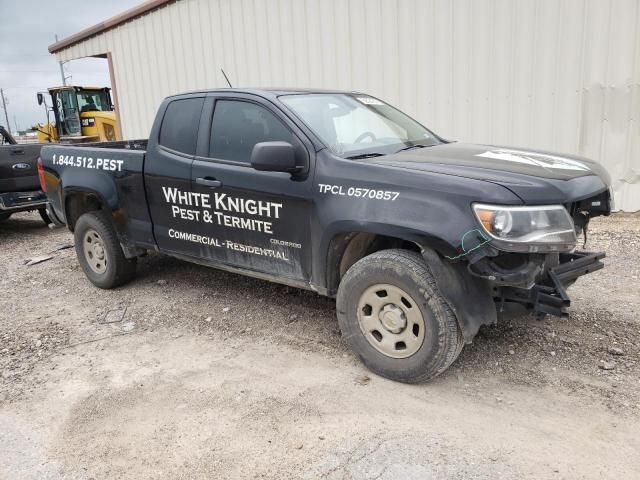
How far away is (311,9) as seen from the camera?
28.7ft

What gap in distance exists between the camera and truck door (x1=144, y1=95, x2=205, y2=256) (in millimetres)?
4375

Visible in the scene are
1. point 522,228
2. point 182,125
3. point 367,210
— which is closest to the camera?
point 522,228

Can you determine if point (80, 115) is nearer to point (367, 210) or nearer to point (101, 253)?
point (101, 253)

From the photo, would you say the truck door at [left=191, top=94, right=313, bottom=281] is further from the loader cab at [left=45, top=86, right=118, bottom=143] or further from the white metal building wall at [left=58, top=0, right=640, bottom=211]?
the loader cab at [left=45, top=86, right=118, bottom=143]

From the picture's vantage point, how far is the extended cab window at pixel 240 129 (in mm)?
3893

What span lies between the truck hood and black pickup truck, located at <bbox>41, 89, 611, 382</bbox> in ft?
0.04

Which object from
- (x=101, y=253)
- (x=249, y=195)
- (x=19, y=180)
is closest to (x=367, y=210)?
(x=249, y=195)

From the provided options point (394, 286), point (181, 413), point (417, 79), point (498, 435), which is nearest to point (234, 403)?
point (181, 413)

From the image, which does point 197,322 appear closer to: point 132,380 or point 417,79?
point 132,380

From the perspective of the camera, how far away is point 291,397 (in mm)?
3295

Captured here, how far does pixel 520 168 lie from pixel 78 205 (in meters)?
4.34

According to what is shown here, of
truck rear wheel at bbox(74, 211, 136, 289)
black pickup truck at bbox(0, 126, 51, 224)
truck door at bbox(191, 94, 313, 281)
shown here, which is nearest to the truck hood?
truck door at bbox(191, 94, 313, 281)

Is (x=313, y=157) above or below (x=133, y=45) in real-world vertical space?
below

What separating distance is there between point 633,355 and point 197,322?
10.5ft
